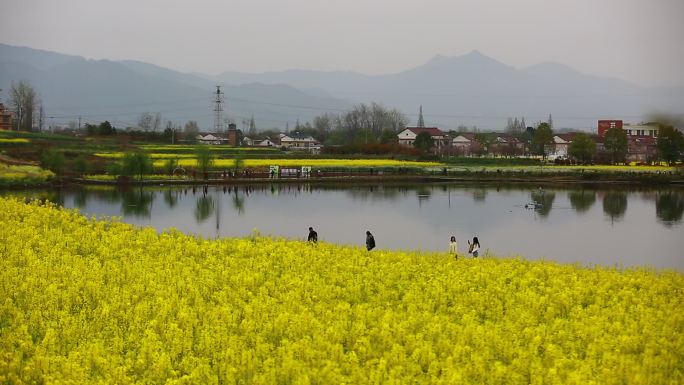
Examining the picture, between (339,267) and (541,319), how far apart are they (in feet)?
22.0

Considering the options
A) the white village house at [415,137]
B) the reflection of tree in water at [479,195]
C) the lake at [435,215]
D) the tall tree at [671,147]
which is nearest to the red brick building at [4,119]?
the lake at [435,215]

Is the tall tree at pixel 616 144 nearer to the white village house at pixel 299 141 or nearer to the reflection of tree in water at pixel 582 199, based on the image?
the reflection of tree in water at pixel 582 199

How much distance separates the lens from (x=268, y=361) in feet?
40.6

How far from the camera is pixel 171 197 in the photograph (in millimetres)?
59938

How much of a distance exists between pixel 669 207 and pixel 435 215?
1992 centimetres

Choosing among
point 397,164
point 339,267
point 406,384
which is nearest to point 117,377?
point 406,384

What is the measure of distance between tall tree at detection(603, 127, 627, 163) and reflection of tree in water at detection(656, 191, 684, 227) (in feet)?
124

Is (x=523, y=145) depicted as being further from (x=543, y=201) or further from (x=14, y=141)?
(x=14, y=141)

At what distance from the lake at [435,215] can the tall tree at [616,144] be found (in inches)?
1358

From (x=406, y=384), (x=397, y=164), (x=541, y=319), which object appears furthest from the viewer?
(x=397, y=164)

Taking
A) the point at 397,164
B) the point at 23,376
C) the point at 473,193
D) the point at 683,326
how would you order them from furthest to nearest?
the point at 397,164 < the point at 473,193 < the point at 683,326 < the point at 23,376

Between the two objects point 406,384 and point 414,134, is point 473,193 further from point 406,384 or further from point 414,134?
point 414,134

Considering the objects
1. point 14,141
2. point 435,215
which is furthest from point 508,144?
point 435,215

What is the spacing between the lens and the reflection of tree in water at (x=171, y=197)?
5445 cm
